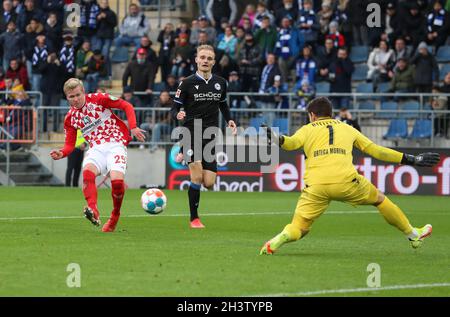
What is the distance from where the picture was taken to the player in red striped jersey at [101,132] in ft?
47.0

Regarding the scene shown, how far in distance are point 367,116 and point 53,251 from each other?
1647cm

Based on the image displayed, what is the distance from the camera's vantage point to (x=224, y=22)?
30719mm

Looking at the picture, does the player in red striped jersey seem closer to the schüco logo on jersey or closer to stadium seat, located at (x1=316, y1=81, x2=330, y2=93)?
the schüco logo on jersey

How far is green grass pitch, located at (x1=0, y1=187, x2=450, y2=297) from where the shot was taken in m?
9.34

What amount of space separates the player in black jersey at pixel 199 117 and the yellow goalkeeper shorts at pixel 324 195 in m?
3.95

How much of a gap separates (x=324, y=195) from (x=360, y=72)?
18068 millimetres

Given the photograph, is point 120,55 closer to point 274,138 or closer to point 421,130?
point 421,130

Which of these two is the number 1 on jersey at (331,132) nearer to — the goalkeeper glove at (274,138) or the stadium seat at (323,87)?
the goalkeeper glove at (274,138)

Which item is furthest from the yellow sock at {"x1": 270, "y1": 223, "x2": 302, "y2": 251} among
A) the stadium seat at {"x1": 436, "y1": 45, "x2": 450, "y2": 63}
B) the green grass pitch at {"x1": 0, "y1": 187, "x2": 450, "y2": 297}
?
the stadium seat at {"x1": 436, "y1": 45, "x2": 450, "y2": 63}

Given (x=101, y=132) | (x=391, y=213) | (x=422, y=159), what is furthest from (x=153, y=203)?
(x=422, y=159)

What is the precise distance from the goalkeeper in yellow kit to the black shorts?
143 inches

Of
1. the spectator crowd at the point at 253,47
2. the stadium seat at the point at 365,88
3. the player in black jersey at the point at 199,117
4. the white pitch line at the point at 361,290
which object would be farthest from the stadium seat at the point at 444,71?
the white pitch line at the point at 361,290

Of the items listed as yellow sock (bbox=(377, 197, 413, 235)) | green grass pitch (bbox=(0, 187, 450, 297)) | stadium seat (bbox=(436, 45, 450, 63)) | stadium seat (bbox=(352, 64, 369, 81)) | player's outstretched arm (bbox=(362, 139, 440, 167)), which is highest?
stadium seat (bbox=(436, 45, 450, 63))

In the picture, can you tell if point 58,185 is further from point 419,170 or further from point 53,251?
point 53,251
